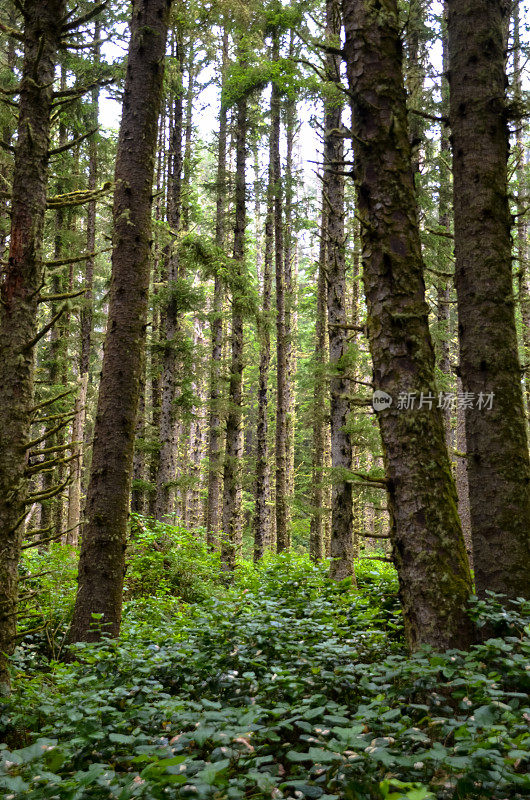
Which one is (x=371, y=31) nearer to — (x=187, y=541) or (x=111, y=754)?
(x=111, y=754)

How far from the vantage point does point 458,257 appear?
4.86 meters

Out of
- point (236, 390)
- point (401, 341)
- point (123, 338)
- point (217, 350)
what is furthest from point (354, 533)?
point (217, 350)

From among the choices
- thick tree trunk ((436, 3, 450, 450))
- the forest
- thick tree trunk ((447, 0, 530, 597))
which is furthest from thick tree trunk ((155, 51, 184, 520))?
thick tree trunk ((447, 0, 530, 597))

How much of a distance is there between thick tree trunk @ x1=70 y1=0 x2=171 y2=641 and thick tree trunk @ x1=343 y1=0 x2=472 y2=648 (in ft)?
8.42

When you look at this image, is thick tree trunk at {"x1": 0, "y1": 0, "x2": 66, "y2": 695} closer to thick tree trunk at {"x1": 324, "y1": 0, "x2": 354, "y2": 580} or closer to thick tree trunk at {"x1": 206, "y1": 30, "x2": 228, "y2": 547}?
thick tree trunk at {"x1": 324, "y1": 0, "x2": 354, "y2": 580}

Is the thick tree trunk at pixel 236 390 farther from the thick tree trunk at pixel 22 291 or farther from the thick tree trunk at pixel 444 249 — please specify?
the thick tree trunk at pixel 22 291

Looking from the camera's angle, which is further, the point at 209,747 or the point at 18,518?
the point at 18,518

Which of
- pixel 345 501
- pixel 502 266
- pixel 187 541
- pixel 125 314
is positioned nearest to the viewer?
pixel 502 266

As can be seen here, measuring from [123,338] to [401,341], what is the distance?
9.99 ft

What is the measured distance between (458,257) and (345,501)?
17.2ft

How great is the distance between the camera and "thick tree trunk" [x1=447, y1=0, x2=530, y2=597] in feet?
14.3

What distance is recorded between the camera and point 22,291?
4.11 meters

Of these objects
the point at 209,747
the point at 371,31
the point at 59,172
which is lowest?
the point at 209,747

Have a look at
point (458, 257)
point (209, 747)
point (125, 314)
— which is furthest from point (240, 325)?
point (209, 747)
